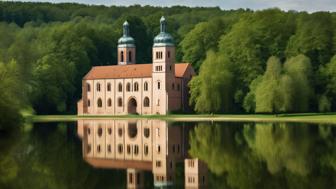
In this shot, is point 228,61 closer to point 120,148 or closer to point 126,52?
point 126,52

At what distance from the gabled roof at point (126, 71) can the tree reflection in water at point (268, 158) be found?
47081 millimetres

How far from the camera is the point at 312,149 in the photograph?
3631cm

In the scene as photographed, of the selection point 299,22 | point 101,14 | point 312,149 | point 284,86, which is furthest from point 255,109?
point 101,14

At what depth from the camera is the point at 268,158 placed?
3234 centimetres

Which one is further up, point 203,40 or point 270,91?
point 203,40

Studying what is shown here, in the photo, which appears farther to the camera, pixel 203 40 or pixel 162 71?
pixel 203 40

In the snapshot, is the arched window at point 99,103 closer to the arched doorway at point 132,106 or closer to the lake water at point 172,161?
the arched doorway at point 132,106

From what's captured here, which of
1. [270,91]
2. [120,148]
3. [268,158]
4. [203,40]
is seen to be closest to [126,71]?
[203,40]

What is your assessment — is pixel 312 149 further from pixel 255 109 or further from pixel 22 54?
pixel 22 54

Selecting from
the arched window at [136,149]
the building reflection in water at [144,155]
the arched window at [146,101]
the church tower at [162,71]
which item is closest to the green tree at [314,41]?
the church tower at [162,71]

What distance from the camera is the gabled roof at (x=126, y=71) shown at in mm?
96188

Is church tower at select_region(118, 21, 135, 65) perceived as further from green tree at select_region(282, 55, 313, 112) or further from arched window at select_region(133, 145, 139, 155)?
arched window at select_region(133, 145, 139, 155)

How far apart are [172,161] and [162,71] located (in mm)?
61985

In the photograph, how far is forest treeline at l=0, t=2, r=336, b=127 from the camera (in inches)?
3130
